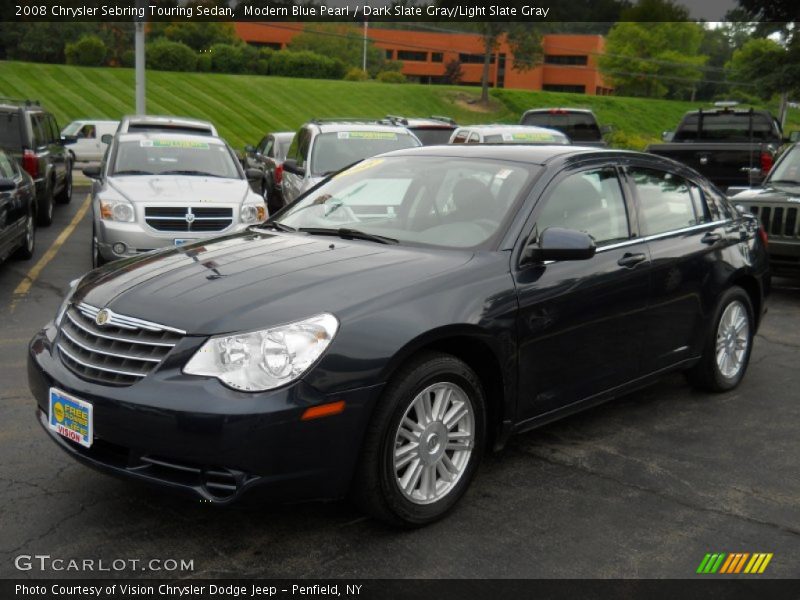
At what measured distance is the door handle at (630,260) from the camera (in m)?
4.94

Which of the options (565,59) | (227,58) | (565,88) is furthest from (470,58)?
(227,58)

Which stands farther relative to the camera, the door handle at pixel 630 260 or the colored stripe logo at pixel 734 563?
the door handle at pixel 630 260

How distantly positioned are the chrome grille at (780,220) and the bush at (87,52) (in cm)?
5079

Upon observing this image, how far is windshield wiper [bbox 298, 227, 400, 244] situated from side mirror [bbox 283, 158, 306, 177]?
6967 mm

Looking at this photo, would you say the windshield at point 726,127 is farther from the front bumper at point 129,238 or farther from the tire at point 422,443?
the tire at point 422,443

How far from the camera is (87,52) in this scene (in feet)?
175

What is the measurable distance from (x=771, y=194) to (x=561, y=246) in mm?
6176

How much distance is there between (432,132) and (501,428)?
53.1ft

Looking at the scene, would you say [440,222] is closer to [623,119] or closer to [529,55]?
[623,119]

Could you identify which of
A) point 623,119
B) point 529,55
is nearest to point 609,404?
point 623,119

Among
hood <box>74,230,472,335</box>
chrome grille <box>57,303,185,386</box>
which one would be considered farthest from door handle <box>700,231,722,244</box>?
chrome grille <box>57,303,185,386</box>

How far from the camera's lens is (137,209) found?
9266 mm

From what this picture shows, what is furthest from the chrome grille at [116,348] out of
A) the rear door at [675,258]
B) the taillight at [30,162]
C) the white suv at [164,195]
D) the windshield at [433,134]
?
the windshield at [433,134]

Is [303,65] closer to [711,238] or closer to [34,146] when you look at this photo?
[34,146]
